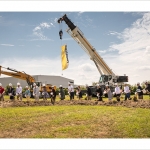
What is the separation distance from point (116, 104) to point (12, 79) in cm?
986

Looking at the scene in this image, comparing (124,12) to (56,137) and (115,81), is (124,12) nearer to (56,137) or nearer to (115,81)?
(56,137)

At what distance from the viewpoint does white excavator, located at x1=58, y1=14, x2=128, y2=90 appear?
45.0 feet

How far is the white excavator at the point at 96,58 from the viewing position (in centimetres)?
1370

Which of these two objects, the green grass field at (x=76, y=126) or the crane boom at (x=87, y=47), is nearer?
the green grass field at (x=76, y=126)

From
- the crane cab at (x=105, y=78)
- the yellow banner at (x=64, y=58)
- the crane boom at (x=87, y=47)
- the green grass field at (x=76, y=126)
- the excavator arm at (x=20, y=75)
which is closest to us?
the green grass field at (x=76, y=126)

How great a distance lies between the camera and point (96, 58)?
47.9ft

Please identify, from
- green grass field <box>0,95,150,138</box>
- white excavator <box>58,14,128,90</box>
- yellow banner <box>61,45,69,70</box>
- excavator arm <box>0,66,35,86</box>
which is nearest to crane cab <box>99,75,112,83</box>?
white excavator <box>58,14,128,90</box>

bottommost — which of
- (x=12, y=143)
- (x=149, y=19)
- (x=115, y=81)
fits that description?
(x=12, y=143)

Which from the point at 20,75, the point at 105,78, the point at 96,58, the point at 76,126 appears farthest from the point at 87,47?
the point at 76,126

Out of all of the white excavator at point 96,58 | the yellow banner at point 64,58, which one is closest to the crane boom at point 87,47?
the white excavator at point 96,58

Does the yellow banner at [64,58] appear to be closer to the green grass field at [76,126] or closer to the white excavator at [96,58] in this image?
the green grass field at [76,126]

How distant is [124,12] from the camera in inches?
323

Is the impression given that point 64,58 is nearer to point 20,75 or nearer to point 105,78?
point 105,78
